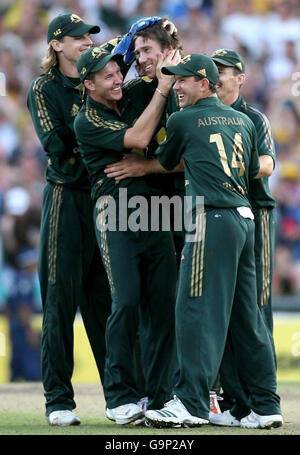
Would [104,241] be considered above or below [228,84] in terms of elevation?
below

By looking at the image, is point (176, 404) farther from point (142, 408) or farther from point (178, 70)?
point (178, 70)

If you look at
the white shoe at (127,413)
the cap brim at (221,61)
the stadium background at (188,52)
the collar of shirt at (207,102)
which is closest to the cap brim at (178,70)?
the collar of shirt at (207,102)

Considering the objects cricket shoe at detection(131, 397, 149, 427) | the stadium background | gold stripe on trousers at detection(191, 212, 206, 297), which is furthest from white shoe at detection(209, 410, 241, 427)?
the stadium background

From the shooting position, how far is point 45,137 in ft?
18.9

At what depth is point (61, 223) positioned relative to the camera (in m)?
5.79

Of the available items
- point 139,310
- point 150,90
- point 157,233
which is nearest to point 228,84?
point 150,90

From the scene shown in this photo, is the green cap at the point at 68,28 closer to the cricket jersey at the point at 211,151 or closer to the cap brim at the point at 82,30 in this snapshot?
the cap brim at the point at 82,30

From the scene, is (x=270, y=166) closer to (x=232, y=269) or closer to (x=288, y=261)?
(x=232, y=269)

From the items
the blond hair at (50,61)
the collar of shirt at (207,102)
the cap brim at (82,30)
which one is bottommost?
the collar of shirt at (207,102)

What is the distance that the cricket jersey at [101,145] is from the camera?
5414 mm

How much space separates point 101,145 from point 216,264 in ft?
3.33

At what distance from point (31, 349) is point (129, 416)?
14.5ft

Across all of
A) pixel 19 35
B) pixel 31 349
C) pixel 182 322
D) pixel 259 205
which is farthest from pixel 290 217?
pixel 182 322

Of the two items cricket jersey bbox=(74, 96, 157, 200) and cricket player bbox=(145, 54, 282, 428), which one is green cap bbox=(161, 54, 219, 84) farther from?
cricket jersey bbox=(74, 96, 157, 200)
